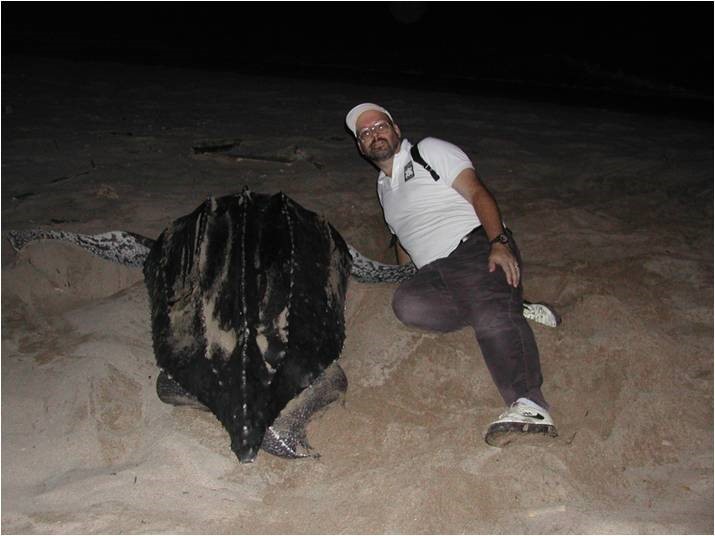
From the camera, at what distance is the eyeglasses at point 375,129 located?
2.87 meters

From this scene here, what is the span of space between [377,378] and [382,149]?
121 cm

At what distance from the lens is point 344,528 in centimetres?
170

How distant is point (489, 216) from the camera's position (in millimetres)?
2680

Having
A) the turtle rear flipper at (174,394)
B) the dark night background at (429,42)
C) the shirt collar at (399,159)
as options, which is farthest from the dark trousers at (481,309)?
the dark night background at (429,42)

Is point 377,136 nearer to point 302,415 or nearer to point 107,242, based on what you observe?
point 302,415

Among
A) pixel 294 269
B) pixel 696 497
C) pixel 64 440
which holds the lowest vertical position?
pixel 64 440

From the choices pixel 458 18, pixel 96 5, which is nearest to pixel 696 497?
pixel 458 18

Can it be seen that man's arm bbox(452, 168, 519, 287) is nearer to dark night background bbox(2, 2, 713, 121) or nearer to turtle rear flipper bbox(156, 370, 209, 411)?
turtle rear flipper bbox(156, 370, 209, 411)

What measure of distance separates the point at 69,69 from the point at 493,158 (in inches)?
286

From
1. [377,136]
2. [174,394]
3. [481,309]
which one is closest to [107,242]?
[174,394]

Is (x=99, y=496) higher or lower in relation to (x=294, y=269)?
lower

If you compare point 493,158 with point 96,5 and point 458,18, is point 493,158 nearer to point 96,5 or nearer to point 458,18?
point 458,18

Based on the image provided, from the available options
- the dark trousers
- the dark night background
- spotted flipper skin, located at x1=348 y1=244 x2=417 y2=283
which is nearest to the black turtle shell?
spotted flipper skin, located at x1=348 y1=244 x2=417 y2=283

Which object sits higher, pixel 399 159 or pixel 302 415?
pixel 399 159
